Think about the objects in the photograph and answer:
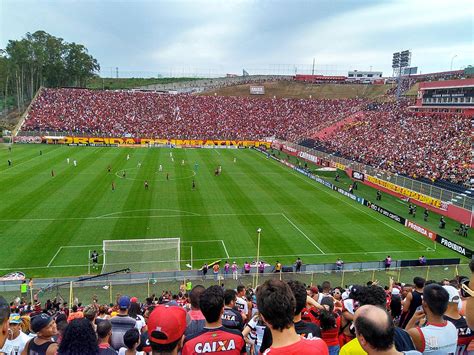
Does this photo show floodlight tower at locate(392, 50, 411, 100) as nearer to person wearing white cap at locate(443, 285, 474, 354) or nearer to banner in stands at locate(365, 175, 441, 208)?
banner in stands at locate(365, 175, 441, 208)

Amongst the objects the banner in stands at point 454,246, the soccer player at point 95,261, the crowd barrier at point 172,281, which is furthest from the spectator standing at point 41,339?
the banner in stands at point 454,246

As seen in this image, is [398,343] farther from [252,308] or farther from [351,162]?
[351,162]

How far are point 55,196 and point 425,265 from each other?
31371mm

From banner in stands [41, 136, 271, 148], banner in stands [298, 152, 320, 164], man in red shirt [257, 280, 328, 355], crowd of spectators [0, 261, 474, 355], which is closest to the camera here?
man in red shirt [257, 280, 328, 355]

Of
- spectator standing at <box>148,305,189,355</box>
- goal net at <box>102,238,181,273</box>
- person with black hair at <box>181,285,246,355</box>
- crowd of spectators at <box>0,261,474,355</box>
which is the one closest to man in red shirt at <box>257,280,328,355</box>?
crowd of spectators at <box>0,261,474,355</box>

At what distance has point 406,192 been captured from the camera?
3903 centimetres

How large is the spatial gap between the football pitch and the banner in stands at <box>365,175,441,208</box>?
18.3 feet

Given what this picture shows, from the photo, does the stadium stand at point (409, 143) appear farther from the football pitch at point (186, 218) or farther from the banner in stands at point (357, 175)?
the football pitch at point (186, 218)

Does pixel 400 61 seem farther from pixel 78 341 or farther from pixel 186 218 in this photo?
pixel 78 341

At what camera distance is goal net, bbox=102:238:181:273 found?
22.5 m

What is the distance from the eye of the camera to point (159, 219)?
1220 inches

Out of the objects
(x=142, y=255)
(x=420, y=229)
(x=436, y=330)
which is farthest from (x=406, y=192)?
(x=436, y=330)

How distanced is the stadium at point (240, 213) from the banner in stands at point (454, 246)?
0.46 feet

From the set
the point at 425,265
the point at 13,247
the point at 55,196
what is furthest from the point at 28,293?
the point at 425,265
